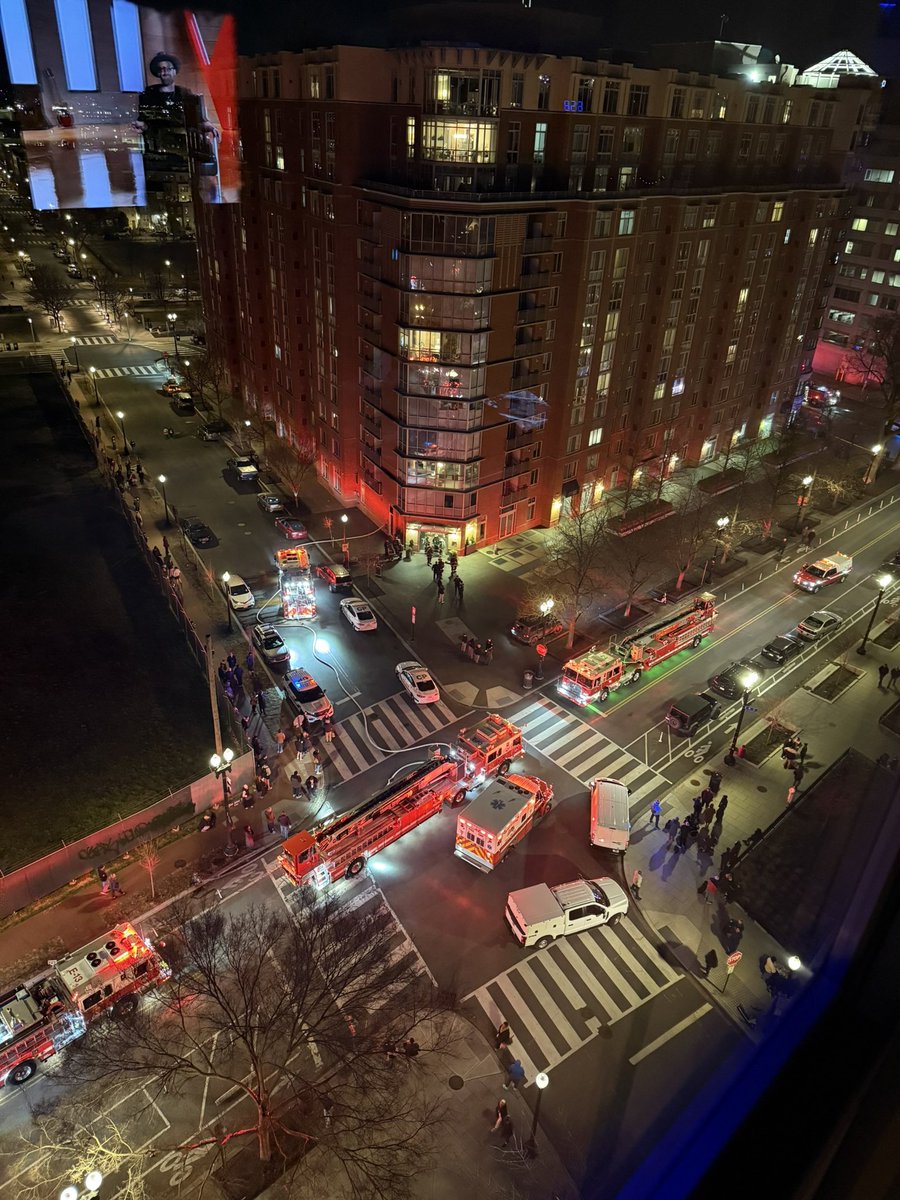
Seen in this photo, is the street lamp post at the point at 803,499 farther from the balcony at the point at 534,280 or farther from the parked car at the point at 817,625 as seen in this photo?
the balcony at the point at 534,280

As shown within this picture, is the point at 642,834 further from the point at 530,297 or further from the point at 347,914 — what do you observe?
the point at 530,297

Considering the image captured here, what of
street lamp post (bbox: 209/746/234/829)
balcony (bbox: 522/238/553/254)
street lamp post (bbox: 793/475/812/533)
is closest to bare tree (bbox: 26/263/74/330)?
balcony (bbox: 522/238/553/254)

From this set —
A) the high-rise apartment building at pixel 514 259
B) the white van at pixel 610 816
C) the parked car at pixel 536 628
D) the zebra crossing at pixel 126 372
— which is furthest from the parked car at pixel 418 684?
the zebra crossing at pixel 126 372

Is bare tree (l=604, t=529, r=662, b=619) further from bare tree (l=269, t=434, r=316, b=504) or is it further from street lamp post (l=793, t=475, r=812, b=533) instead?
bare tree (l=269, t=434, r=316, b=504)

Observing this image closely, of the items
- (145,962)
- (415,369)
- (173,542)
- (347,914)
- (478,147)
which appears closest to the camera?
(145,962)

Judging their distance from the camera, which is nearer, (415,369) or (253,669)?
(253,669)

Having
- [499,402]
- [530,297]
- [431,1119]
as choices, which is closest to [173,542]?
[499,402]
